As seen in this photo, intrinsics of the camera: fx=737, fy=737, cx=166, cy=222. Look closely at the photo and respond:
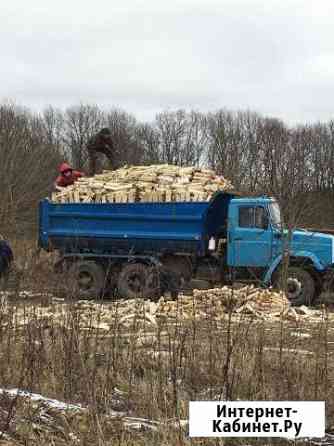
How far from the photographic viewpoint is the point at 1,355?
6.59 m

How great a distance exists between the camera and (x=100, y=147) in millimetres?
17797

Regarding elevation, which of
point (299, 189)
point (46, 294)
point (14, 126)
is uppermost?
point (14, 126)

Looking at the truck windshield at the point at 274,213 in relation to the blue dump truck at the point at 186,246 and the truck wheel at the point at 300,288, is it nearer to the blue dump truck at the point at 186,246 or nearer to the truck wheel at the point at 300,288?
the blue dump truck at the point at 186,246

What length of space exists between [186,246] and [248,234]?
125 centimetres

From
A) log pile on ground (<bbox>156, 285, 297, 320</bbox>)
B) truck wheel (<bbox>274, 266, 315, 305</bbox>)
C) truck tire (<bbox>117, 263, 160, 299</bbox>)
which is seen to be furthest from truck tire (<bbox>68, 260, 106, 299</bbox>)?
truck wheel (<bbox>274, 266, 315, 305</bbox>)

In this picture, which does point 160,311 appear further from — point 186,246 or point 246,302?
point 186,246

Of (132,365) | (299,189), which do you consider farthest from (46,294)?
(299,189)

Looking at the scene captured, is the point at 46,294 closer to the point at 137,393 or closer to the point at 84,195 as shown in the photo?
the point at 137,393

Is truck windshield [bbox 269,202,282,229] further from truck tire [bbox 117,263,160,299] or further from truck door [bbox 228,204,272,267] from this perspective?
truck tire [bbox 117,263,160,299]

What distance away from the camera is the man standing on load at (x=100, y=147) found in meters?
17.6

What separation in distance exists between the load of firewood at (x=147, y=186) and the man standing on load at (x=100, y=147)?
62.3 inches

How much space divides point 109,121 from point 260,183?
40374 millimetres

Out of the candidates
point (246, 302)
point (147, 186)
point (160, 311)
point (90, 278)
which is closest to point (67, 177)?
point (147, 186)

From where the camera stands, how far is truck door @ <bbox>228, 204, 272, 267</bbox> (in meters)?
14.6
